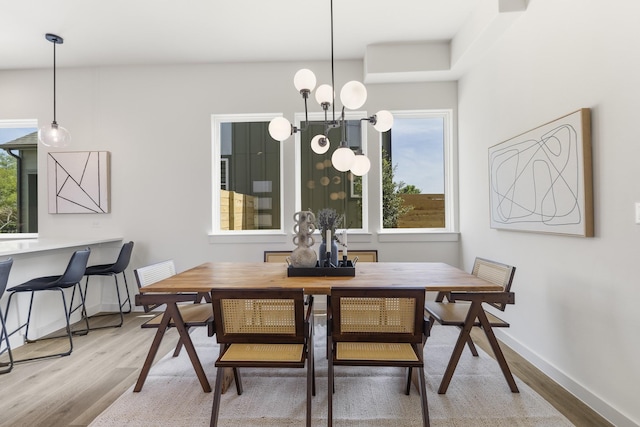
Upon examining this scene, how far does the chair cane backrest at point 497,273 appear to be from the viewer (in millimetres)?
2074

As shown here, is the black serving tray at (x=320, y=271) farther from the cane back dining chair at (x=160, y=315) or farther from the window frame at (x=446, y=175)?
the window frame at (x=446, y=175)

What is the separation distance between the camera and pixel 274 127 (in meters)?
2.12

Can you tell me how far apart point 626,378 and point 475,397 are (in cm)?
76

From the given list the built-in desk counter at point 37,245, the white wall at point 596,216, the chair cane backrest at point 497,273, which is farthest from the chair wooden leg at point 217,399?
the white wall at point 596,216

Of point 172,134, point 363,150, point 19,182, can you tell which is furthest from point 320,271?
point 19,182

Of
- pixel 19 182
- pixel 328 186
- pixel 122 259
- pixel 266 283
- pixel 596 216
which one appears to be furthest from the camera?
pixel 19 182

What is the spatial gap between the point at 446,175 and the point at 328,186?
4.62 ft

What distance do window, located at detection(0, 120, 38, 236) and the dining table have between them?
3.09m

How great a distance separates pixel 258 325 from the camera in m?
1.64

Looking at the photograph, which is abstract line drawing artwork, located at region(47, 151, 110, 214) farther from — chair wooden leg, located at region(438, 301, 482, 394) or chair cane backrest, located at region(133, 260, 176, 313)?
chair wooden leg, located at region(438, 301, 482, 394)

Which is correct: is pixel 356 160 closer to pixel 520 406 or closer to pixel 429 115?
pixel 520 406

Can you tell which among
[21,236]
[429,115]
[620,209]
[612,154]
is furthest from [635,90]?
[21,236]

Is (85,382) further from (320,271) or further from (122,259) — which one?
(320,271)

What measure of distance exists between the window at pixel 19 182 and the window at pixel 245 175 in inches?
88.5
